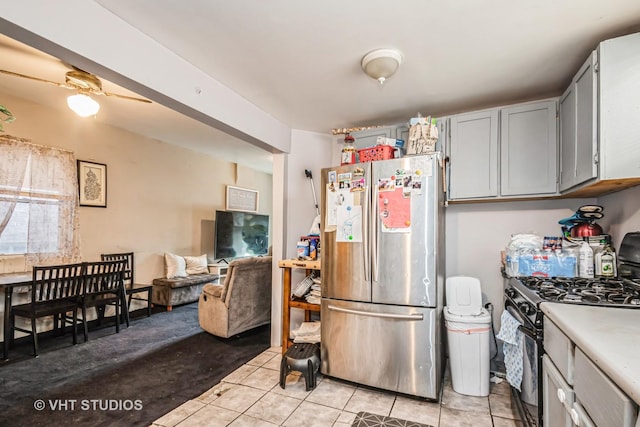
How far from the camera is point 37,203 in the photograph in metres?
3.47

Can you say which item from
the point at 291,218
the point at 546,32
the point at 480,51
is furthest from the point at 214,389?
the point at 546,32

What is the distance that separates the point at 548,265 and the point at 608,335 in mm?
1372

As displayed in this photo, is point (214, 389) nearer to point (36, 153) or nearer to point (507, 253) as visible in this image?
point (507, 253)

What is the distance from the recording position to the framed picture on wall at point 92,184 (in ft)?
12.8

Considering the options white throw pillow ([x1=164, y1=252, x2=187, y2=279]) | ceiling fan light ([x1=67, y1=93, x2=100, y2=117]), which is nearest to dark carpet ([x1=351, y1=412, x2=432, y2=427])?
ceiling fan light ([x1=67, y1=93, x2=100, y2=117])

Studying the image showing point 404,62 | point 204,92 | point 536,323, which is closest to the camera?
point 536,323

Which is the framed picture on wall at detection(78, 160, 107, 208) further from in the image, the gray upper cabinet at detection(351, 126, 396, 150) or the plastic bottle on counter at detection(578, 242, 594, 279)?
the plastic bottle on counter at detection(578, 242, 594, 279)

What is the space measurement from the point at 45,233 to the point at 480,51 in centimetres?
470

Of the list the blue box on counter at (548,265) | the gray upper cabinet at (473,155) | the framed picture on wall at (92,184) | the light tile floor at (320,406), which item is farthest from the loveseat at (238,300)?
the blue box on counter at (548,265)

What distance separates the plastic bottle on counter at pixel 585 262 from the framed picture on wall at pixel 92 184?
520 centimetres

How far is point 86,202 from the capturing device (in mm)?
3936

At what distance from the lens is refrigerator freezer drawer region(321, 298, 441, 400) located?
2.12 m

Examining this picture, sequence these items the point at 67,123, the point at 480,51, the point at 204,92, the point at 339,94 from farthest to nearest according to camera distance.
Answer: the point at 67,123
the point at 339,94
the point at 204,92
the point at 480,51

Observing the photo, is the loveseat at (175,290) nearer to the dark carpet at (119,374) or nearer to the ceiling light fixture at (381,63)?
the dark carpet at (119,374)
